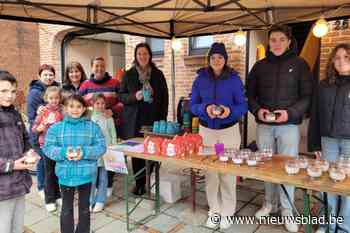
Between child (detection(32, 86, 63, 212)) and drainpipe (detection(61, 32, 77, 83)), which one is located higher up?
drainpipe (detection(61, 32, 77, 83))

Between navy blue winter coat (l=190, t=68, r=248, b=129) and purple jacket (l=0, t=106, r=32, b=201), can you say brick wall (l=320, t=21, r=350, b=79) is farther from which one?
purple jacket (l=0, t=106, r=32, b=201)

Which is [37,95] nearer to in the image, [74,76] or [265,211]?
[74,76]

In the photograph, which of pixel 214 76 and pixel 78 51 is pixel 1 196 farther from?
pixel 78 51

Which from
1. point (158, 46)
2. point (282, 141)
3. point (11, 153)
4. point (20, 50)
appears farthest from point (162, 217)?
point (20, 50)

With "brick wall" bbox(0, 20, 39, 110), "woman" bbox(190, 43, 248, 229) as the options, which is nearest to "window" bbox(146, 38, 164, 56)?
"woman" bbox(190, 43, 248, 229)

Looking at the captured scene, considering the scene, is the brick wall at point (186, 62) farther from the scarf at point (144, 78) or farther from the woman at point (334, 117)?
the woman at point (334, 117)

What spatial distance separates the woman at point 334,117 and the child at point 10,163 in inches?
84.7

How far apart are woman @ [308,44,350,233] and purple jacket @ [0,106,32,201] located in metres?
2.24

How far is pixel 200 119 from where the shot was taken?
2.71 metres

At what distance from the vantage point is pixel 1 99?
183 cm

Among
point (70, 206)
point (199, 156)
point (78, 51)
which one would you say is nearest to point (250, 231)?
point (199, 156)

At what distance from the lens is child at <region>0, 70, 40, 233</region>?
1.81 m

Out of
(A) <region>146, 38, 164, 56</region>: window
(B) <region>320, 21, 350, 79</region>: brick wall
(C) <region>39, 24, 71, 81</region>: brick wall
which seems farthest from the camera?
(C) <region>39, 24, 71, 81</region>: brick wall

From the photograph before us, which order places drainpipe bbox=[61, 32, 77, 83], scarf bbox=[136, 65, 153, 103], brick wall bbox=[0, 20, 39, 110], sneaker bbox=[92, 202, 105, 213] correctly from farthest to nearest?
brick wall bbox=[0, 20, 39, 110]
drainpipe bbox=[61, 32, 77, 83]
scarf bbox=[136, 65, 153, 103]
sneaker bbox=[92, 202, 105, 213]
